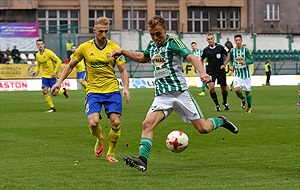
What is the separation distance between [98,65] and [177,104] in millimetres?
2311

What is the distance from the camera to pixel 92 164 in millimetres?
12414

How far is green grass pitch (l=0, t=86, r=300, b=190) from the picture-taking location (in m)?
10.4

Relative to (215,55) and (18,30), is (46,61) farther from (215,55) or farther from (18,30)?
(18,30)

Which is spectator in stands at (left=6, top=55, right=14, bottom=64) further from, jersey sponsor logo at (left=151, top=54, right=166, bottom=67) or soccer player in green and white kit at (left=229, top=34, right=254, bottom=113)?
jersey sponsor logo at (left=151, top=54, right=166, bottom=67)

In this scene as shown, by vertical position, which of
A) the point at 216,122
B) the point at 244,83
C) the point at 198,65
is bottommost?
the point at 216,122

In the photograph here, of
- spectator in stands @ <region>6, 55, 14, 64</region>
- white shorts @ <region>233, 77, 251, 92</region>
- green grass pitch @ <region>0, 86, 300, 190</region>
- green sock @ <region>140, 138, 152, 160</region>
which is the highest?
spectator in stands @ <region>6, 55, 14, 64</region>

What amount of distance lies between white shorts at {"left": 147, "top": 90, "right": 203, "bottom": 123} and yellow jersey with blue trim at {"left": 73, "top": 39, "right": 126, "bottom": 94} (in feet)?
6.40

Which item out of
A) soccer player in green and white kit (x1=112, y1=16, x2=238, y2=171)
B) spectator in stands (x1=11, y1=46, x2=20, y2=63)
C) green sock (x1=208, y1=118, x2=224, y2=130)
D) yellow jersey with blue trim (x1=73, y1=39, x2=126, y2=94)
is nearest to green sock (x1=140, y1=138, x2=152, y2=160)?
soccer player in green and white kit (x1=112, y1=16, x2=238, y2=171)

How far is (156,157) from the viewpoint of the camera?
1330 centimetres

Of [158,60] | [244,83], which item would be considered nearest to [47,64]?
[244,83]

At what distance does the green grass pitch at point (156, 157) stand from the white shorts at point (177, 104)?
0.87m

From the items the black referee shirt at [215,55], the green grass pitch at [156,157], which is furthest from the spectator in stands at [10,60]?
the green grass pitch at [156,157]

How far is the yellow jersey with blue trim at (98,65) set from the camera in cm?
1308

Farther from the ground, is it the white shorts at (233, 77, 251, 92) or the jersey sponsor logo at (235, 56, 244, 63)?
the jersey sponsor logo at (235, 56, 244, 63)
